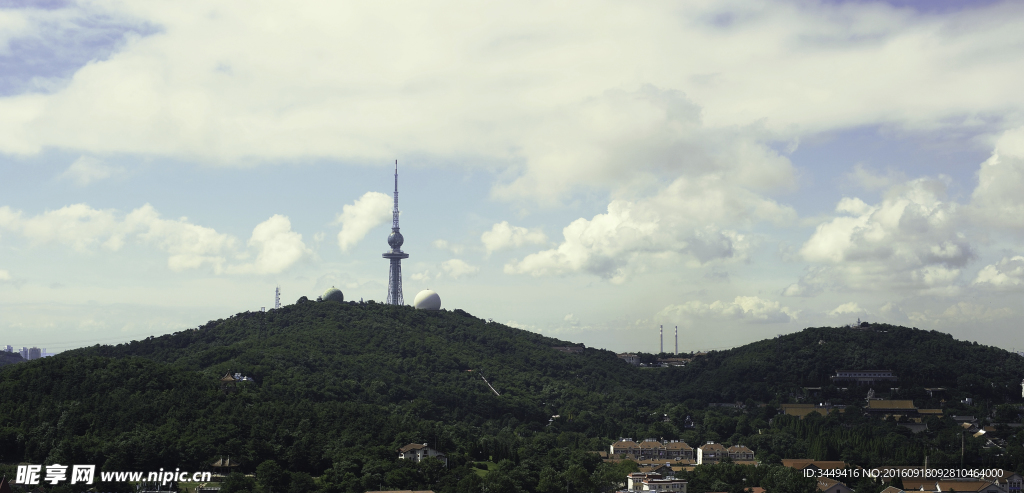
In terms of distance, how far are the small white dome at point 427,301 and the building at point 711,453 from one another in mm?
76608

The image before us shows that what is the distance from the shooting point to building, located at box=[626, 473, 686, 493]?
84.2 m

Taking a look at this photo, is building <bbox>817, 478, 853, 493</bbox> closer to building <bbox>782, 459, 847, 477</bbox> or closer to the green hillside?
building <bbox>782, 459, 847, 477</bbox>

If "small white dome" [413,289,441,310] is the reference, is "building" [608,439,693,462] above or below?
below

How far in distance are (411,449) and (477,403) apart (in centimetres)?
3861

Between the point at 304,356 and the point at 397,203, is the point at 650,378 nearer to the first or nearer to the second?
the point at 397,203

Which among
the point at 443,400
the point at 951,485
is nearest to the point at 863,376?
the point at 443,400

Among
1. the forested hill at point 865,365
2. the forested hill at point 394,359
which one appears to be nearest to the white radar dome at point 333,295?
the forested hill at point 394,359

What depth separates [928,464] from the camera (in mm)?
90438

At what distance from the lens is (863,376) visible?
149 m

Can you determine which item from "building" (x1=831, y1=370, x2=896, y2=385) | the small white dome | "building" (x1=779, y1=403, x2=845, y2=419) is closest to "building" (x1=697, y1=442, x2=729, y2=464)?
"building" (x1=779, y1=403, x2=845, y2=419)

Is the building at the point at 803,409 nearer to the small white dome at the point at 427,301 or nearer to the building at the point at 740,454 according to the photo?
the building at the point at 740,454

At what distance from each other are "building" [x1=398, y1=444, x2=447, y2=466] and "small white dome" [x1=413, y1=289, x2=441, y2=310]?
276ft

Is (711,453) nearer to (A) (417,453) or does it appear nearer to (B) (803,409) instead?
(B) (803,409)

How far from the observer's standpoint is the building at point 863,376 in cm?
14825
